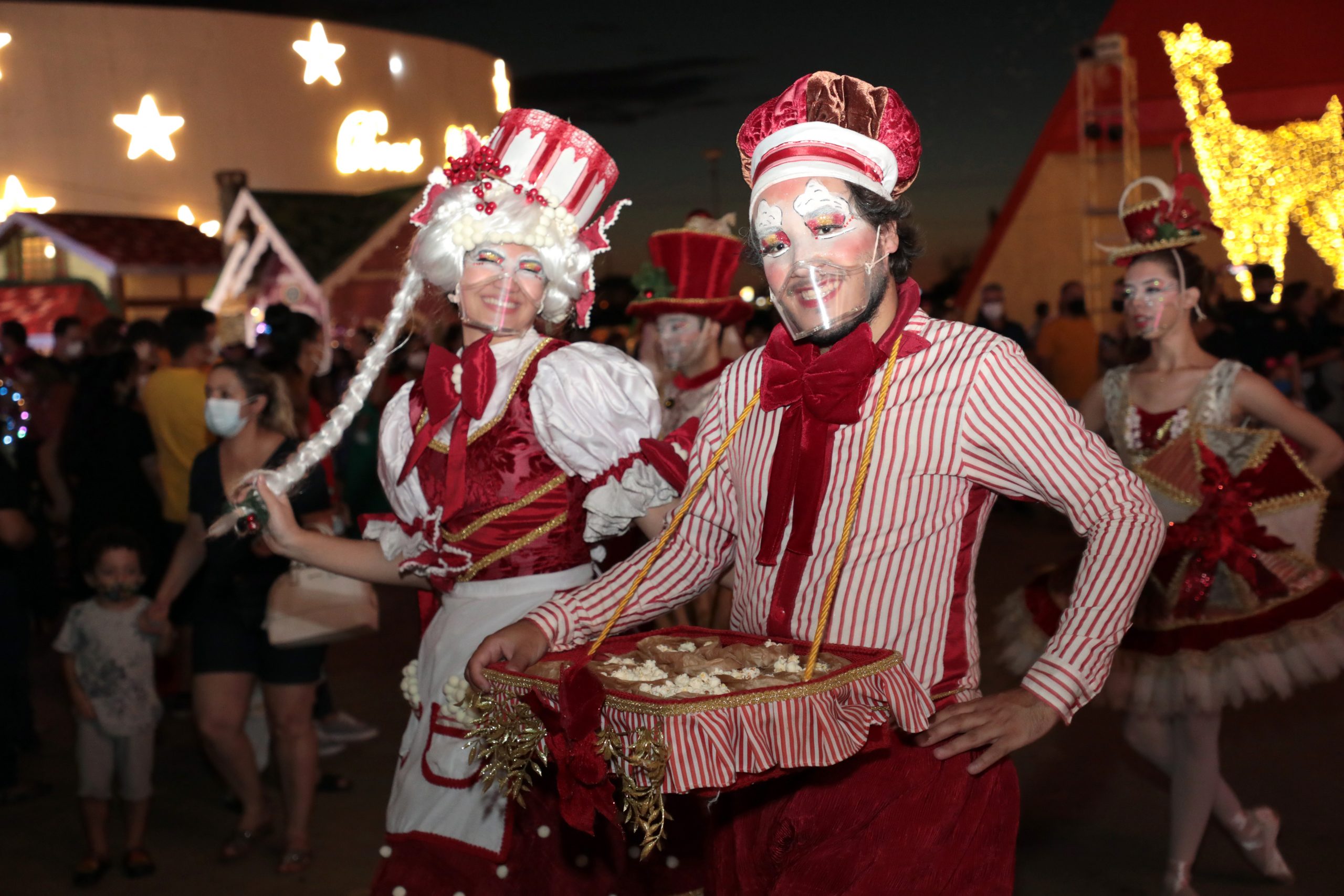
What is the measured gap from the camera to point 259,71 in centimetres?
2794

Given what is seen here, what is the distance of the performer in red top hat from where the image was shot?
5863 mm

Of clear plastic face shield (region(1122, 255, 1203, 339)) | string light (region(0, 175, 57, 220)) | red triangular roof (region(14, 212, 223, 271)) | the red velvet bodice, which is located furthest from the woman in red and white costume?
red triangular roof (region(14, 212, 223, 271))

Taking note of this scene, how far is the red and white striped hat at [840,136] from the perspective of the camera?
88.7 inches

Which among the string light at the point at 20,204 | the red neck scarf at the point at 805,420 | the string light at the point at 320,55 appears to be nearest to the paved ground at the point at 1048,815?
the red neck scarf at the point at 805,420

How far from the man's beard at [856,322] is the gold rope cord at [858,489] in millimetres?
67

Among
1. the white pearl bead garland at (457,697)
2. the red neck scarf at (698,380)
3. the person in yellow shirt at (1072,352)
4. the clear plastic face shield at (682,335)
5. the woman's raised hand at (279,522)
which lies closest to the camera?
the white pearl bead garland at (457,697)

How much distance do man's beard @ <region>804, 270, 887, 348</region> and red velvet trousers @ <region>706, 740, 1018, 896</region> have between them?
0.66 m

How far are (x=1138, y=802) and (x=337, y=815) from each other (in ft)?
10.7

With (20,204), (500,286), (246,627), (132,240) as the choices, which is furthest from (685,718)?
(132,240)

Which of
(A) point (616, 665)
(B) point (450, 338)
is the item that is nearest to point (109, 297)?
(B) point (450, 338)

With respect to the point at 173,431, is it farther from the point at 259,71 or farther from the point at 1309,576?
the point at 259,71

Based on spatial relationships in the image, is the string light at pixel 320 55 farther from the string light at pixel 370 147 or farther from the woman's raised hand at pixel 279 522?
the string light at pixel 370 147

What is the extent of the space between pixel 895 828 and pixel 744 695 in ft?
1.49

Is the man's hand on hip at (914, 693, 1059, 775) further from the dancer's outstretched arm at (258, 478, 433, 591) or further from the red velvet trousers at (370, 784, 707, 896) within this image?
the dancer's outstretched arm at (258, 478, 433, 591)
